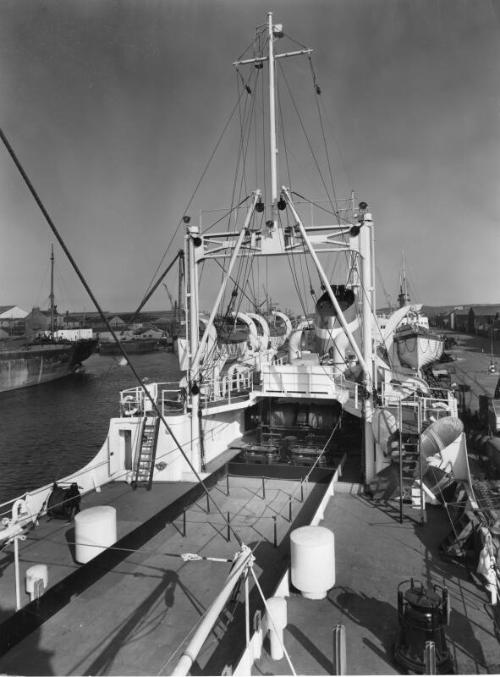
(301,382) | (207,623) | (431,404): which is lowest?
(207,623)

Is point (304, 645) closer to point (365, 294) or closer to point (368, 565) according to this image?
point (368, 565)

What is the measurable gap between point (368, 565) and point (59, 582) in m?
5.54

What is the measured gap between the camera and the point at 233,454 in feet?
53.9

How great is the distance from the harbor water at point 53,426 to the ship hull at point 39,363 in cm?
116

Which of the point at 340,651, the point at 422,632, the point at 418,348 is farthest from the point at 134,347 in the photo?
the point at 340,651

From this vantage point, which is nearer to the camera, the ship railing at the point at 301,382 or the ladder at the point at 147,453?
the ladder at the point at 147,453

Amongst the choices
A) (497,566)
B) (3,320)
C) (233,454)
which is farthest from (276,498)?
(3,320)

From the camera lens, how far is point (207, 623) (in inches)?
152

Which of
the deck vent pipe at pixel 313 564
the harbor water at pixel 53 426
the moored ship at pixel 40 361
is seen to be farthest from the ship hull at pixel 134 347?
the deck vent pipe at pixel 313 564

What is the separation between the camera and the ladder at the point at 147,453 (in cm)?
1345

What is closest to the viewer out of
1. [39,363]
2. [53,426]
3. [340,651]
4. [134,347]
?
[340,651]

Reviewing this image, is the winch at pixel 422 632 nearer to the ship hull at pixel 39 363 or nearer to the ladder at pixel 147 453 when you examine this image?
the ladder at pixel 147 453

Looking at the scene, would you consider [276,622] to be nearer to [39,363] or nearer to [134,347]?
[39,363]

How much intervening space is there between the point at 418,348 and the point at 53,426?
27.8 meters
